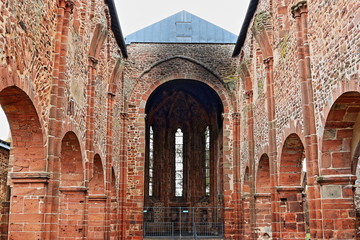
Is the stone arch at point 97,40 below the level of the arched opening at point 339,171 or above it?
above

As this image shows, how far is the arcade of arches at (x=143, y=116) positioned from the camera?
24.8 ft

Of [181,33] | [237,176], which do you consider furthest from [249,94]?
[181,33]

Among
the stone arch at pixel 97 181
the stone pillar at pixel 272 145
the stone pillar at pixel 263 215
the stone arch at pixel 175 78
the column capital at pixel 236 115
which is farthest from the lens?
the stone arch at pixel 175 78

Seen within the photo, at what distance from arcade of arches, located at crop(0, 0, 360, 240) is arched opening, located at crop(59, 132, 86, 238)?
0.02 meters

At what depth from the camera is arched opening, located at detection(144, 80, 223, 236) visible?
23.0 m

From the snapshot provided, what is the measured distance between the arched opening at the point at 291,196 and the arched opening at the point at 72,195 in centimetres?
490

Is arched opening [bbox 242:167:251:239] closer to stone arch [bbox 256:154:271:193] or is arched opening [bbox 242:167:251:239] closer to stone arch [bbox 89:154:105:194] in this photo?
stone arch [bbox 256:154:271:193]

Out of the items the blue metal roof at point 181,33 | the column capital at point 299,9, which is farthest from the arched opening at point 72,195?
the blue metal roof at point 181,33

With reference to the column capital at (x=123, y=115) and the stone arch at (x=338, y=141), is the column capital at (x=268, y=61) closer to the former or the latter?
the stone arch at (x=338, y=141)

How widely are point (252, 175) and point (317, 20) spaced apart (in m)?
6.96

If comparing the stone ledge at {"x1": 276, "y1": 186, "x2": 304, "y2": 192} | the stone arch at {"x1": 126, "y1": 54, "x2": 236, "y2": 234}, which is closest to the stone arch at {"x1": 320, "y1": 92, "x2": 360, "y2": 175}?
the stone ledge at {"x1": 276, "y1": 186, "x2": 304, "y2": 192}

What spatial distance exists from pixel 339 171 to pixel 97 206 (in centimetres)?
828

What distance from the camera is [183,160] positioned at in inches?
977

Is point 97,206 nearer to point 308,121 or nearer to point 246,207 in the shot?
point 246,207
